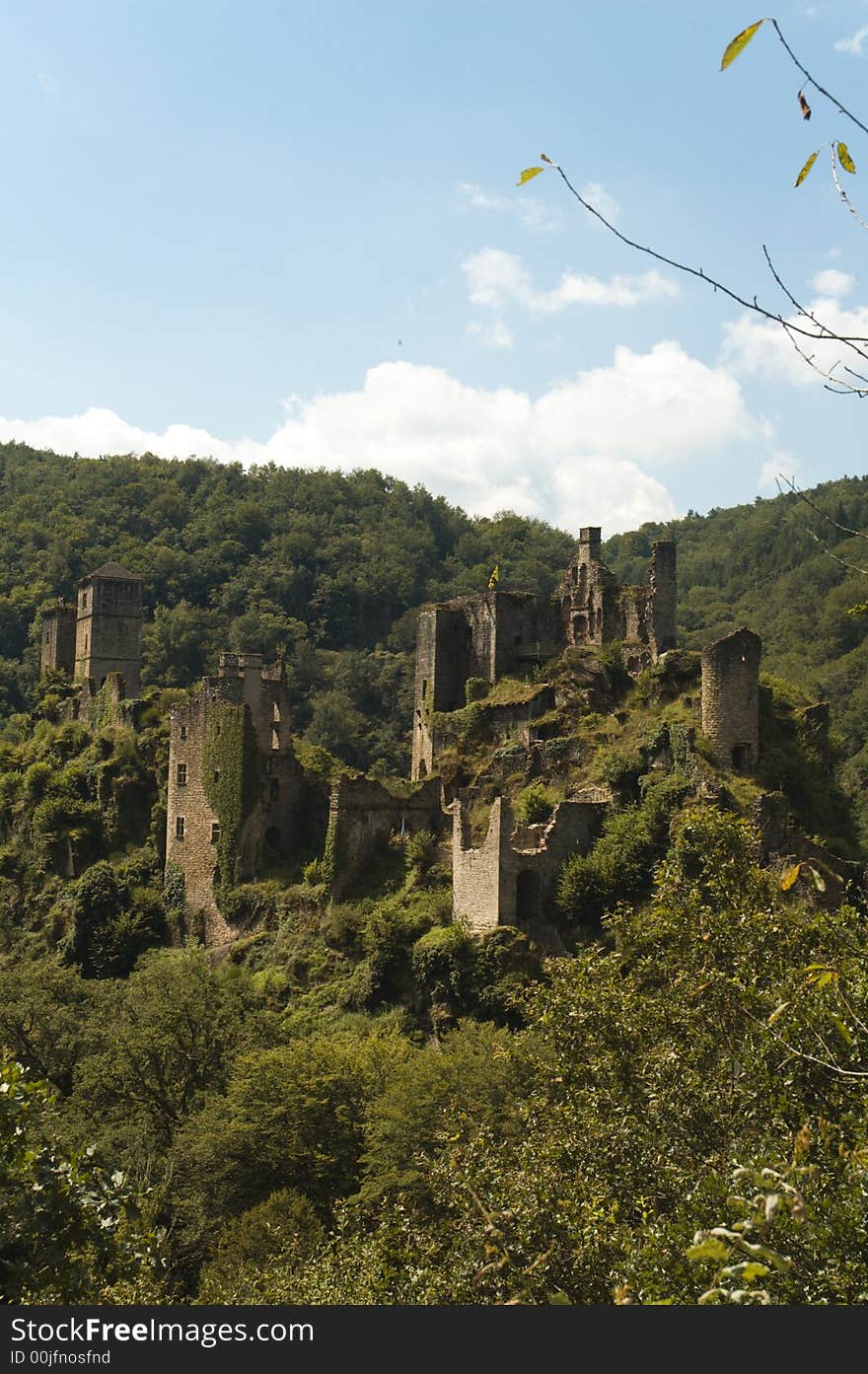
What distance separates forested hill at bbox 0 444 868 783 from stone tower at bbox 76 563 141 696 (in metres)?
16.9

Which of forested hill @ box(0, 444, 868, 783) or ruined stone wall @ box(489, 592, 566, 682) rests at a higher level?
forested hill @ box(0, 444, 868, 783)

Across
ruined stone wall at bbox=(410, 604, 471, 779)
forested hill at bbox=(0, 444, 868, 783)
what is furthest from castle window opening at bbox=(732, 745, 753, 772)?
forested hill at bbox=(0, 444, 868, 783)

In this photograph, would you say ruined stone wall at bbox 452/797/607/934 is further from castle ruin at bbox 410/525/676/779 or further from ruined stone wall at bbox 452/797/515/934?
castle ruin at bbox 410/525/676/779

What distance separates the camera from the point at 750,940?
1966 cm

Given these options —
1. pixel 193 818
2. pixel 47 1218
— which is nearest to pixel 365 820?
pixel 193 818

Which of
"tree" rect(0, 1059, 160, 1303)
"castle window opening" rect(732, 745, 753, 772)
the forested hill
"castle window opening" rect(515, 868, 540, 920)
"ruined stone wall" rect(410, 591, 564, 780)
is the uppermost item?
the forested hill

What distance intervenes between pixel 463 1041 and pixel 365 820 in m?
10.3

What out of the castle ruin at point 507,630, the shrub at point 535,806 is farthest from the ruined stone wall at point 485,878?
the castle ruin at point 507,630

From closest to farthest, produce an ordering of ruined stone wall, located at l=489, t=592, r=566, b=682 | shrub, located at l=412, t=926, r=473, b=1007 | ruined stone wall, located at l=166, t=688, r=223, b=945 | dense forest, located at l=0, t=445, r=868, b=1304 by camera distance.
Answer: dense forest, located at l=0, t=445, r=868, b=1304, shrub, located at l=412, t=926, r=473, b=1007, ruined stone wall, located at l=166, t=688, r=223, b=945, ruined stone wall, located at l=489, t=592, r=566, b=682

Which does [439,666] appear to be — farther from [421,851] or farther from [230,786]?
[421,851]

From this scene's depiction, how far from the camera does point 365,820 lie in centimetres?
4034

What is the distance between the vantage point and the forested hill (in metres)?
79.4

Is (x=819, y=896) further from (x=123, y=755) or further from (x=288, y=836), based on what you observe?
(x=123, y=755)

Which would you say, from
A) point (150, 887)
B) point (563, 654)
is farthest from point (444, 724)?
point (150, 887)
